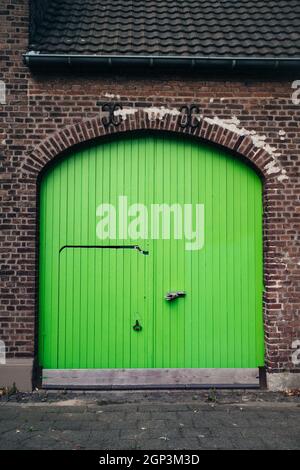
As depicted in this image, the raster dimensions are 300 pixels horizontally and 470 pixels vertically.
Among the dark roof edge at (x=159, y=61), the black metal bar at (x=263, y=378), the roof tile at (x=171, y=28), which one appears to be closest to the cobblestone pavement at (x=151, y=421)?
the black metal bar at (x=263, y=378)

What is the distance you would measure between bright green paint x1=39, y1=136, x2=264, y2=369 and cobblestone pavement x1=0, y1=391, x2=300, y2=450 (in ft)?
1.96

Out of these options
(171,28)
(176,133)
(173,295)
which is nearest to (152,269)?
(173,295)

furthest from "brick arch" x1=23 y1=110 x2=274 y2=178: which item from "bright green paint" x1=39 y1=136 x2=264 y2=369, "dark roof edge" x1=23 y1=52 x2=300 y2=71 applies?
"dark roof edge" x1=23 y1=52 x2=300 y2=71

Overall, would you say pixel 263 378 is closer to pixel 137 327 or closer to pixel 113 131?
pixel 137 327

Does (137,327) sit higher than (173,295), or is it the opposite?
(173,295)

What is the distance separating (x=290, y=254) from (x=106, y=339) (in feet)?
9.44

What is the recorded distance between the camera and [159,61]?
688cm

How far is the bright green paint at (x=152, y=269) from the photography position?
7.06 m

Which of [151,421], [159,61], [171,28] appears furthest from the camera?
[171,28]

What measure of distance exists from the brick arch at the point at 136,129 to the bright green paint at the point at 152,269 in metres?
0.23

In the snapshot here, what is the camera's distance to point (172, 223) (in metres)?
7.19

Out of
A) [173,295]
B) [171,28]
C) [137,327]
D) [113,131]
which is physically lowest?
[137,327]

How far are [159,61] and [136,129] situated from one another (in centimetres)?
98

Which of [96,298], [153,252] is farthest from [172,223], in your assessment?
[96,298]
